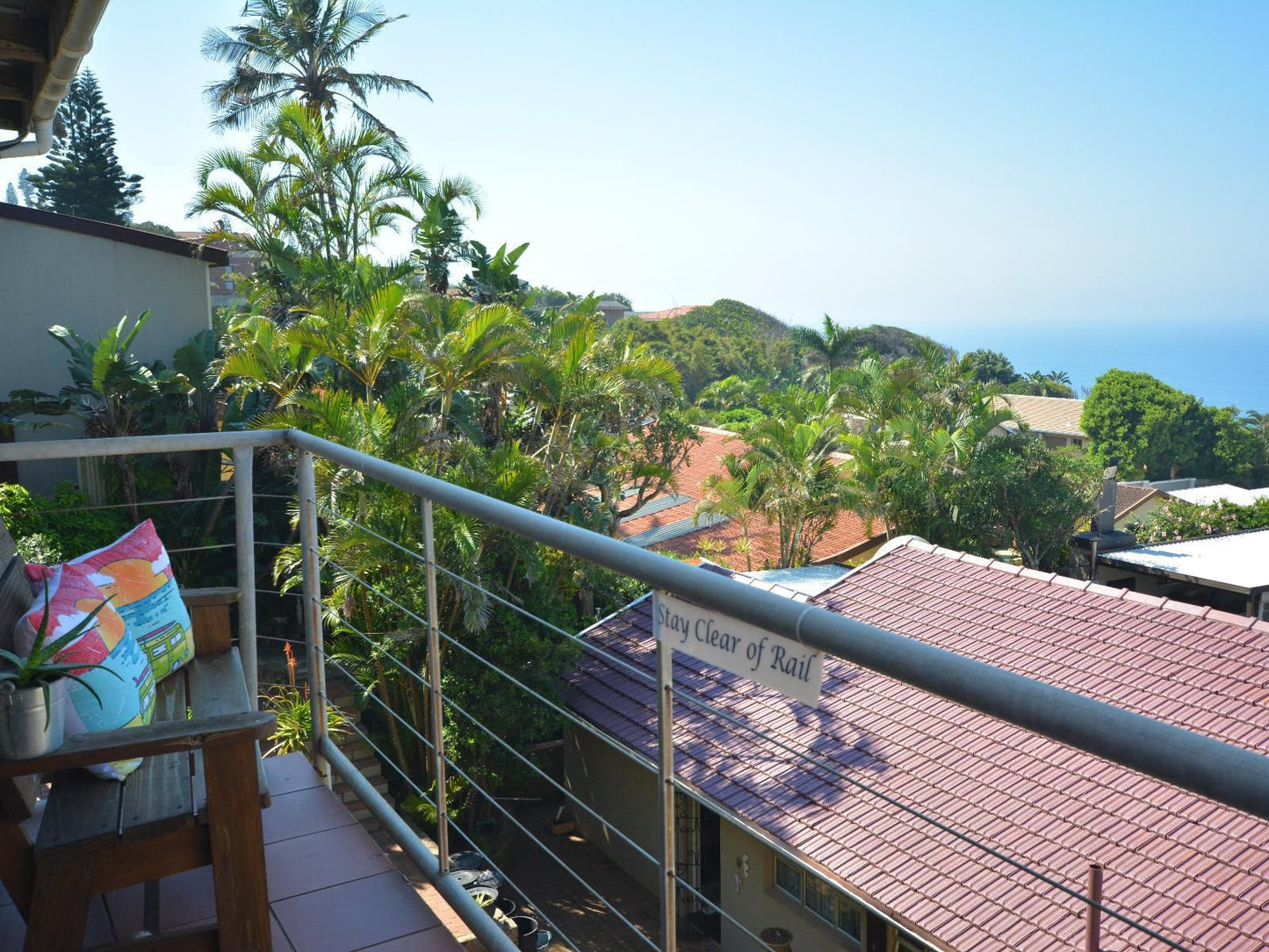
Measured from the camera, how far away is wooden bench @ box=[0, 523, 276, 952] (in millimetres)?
1814

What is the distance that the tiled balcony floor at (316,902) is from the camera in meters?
2.29

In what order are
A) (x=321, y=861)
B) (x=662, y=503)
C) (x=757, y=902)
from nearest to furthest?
(x=321, y=861) < (x=757, y=902) < (x=662, y=503)

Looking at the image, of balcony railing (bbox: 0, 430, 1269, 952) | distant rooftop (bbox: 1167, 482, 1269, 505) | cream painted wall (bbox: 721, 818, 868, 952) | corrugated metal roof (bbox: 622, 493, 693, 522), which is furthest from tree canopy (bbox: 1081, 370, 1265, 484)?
balcony railing (bbox: 0, 430, 1269, 952)

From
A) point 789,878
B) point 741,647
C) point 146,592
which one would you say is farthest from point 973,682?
point 789,878

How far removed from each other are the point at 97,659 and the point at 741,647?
161cm

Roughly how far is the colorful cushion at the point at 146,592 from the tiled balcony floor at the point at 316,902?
55 centimetres

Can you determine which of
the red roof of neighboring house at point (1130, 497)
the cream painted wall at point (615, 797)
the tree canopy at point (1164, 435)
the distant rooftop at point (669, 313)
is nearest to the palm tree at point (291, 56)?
the cream painted wall at point (615, 797)

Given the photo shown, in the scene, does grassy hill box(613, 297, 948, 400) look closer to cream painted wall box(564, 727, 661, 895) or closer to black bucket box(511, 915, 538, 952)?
cream painted wall box(564, 727, 661, 895)

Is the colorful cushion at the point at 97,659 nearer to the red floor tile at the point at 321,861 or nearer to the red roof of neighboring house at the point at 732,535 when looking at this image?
the red floor tile at the point at 321,861

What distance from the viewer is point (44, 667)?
1.95 m

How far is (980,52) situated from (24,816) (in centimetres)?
13257

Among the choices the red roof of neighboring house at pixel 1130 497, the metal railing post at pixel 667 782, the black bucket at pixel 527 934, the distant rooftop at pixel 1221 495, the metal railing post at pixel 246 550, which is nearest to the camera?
the metal railing post at pixel 667 782

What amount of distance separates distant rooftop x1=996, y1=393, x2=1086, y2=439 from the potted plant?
6013cm

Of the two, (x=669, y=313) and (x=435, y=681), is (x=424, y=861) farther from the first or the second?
(x=669, y=313)
